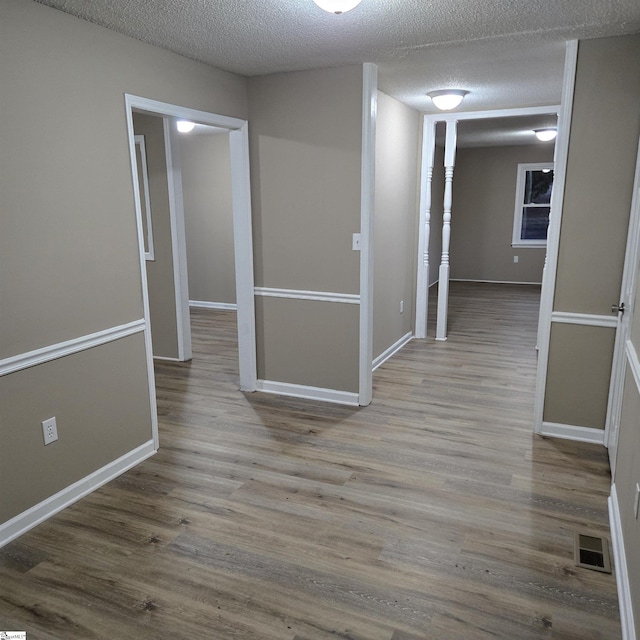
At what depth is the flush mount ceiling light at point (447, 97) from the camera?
4336mm

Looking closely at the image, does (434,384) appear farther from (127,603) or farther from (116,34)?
(116,34)

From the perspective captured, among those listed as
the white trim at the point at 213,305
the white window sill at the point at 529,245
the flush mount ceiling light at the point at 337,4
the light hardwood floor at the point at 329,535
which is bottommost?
the light hardwood floor at the point at 329,535

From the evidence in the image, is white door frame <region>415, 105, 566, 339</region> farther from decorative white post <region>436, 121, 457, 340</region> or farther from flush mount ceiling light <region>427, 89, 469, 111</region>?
flush mount ceiling light <region>427, 89, 469, 111</region>

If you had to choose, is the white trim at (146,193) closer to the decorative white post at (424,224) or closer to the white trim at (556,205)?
the decorative white post at (424,224)

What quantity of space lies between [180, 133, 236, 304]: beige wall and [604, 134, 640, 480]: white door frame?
5.09 metres

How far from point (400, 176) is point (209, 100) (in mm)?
2151

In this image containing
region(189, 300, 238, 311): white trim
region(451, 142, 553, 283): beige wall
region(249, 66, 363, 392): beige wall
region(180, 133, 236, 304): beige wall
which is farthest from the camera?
region(451, 142, 553, 283): beige wall

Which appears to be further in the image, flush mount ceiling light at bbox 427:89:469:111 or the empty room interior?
flush mount ceiling light at bbox 427:89:469:111

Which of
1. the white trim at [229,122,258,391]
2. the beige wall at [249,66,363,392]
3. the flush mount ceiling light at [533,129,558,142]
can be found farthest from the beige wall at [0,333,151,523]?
the flush mount ceiling light at [533,129,558,142]

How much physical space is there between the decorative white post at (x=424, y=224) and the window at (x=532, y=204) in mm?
4373

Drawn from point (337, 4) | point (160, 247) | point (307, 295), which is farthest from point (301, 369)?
point (337, 4)

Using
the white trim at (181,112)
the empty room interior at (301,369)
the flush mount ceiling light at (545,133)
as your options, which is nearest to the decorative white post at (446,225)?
the empty room interior at (301,369)

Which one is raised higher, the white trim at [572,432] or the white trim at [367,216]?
the white trim at [367,216]

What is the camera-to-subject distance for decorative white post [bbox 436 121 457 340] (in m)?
5.36
